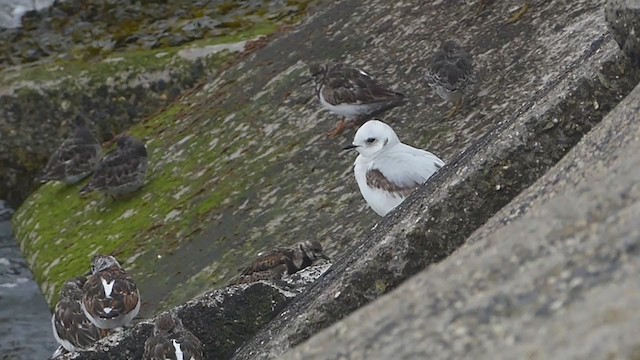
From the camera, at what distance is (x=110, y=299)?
32.6 ft

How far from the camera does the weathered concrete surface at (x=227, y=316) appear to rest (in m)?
6.64

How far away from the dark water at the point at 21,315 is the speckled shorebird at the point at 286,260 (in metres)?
4.23

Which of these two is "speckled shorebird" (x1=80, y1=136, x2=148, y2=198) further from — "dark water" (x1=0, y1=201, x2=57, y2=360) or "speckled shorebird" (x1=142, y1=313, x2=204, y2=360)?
"speckled shorebird" (x1=142, y1=313, x2=204, y2=360)

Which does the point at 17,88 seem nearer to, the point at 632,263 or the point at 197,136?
the point at 197,136

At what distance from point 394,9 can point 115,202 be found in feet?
13.4

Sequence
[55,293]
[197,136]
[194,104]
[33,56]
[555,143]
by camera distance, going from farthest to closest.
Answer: [33,56]
[194,104]
[197,136]
[55,293]
[555,143]

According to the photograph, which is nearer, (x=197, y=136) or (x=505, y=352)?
(x=505, y=352)

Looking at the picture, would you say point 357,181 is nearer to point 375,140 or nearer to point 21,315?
point 375,140

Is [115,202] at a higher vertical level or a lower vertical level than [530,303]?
lower

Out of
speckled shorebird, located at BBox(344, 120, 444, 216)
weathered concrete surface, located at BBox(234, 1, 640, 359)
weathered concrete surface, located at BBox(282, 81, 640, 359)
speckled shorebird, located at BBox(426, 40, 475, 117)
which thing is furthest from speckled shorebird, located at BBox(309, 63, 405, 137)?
weathered concrete surface, located at BBox(282, 81, 640, 359)

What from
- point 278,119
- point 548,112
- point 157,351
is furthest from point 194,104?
point 548,112

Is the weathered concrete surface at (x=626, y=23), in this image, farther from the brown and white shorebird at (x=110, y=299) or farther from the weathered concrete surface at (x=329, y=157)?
the brown and white shorebird at (x=110, y=299)

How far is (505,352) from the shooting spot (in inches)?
109

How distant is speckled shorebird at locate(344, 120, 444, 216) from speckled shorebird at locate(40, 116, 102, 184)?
21.4 feet
